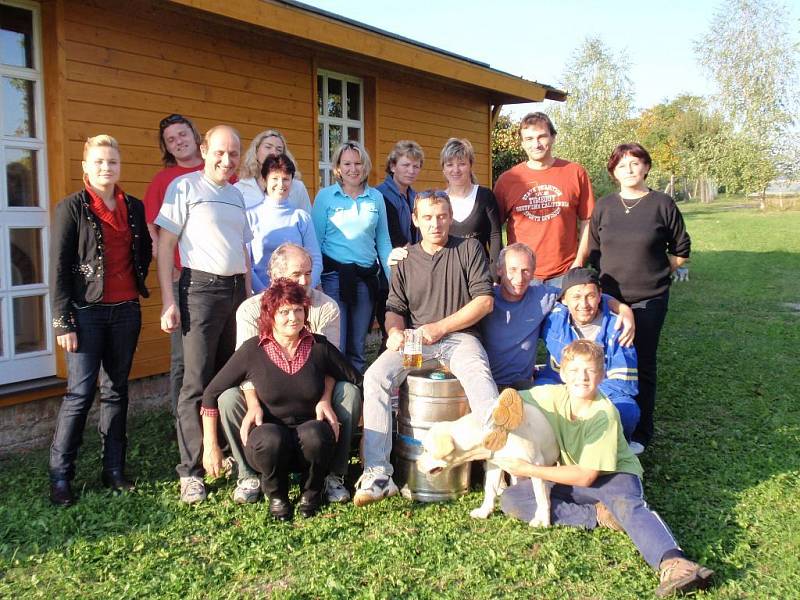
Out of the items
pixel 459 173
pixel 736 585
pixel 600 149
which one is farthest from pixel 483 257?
pixel 600 149

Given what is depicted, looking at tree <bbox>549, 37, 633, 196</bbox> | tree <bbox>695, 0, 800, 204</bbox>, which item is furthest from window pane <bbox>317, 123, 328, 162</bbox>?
tree <bbox>695, 0, 800, 204</bbox>

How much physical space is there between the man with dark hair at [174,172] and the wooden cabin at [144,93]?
968 mm

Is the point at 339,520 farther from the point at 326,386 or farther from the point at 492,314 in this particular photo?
the point at 492,314

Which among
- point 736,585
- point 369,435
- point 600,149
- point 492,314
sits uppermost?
point 600,149

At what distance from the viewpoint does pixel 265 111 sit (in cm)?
670

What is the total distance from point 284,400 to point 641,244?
92.6 inches

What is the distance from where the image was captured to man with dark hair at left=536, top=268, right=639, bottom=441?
410cm

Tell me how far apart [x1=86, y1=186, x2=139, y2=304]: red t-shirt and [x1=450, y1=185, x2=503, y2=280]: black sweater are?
197cm

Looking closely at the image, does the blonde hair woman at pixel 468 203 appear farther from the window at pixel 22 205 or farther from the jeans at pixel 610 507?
the window at pixel 22 205

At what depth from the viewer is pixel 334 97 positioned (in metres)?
7.70

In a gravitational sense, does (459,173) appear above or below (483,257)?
above

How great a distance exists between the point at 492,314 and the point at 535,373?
0.52 m

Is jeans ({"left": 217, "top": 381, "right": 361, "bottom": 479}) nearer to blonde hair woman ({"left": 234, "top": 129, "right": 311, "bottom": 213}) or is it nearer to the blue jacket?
the blue jacket

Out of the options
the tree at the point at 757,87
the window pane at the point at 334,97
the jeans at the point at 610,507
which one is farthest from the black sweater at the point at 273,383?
the tree at the point at 757,87
